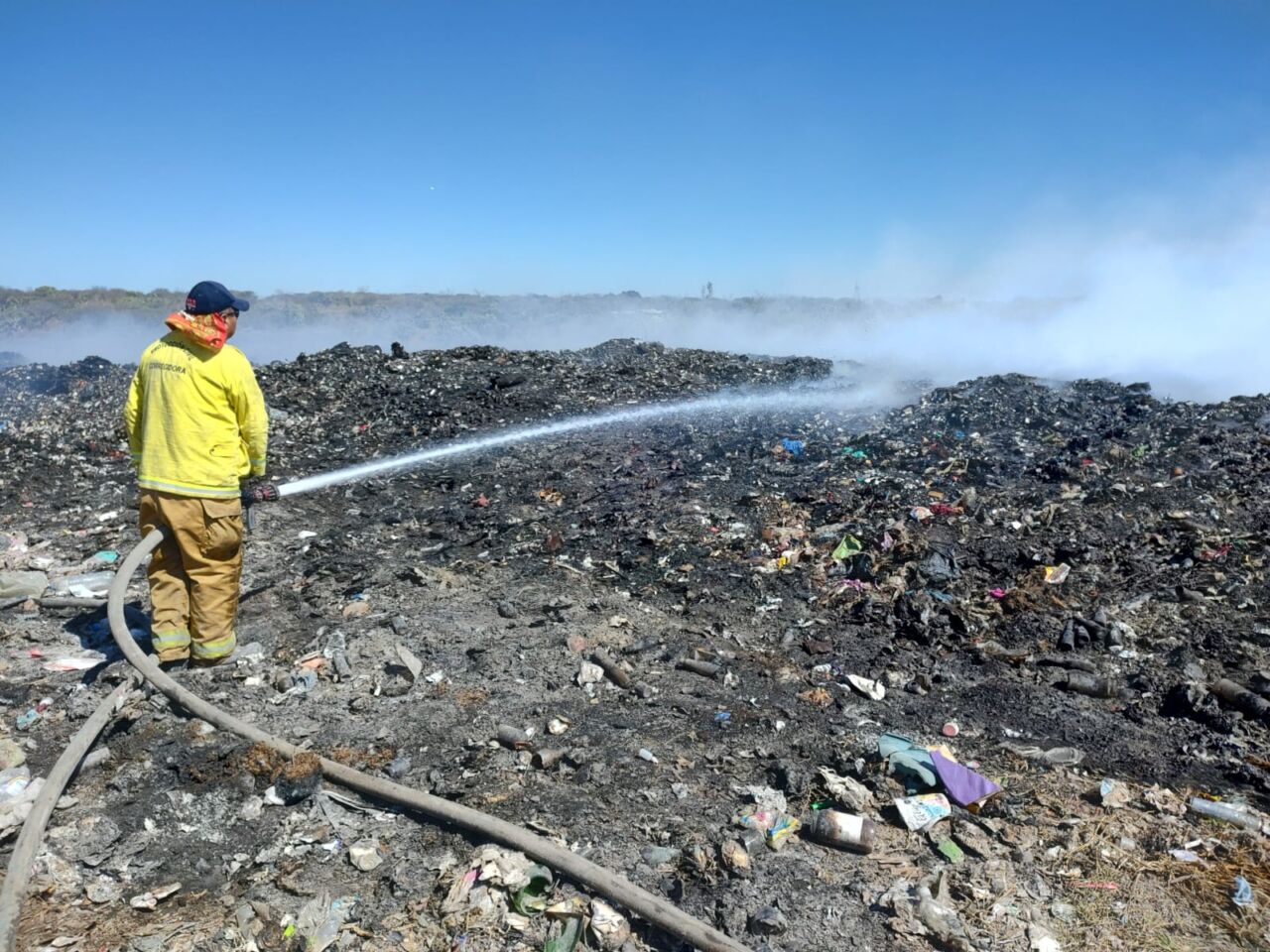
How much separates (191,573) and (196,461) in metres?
0.58

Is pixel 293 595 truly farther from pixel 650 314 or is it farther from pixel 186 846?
pixel 650 314

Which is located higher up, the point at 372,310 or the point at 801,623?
the point at 372,310

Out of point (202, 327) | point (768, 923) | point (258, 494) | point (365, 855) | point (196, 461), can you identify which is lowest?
point (365, 855)

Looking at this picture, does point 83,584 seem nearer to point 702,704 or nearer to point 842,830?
point 702,704

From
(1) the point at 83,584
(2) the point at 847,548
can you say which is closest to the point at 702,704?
(2) the point at 847,548

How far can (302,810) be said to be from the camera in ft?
9.66

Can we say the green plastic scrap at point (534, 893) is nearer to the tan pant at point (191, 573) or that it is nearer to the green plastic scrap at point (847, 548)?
the tan pant at point (191, 573)

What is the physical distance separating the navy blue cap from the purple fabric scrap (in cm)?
370

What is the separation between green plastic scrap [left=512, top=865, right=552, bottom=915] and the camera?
8.14ft

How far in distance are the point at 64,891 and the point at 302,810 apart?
74 cm

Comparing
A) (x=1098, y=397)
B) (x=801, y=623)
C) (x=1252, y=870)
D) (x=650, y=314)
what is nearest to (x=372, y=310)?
(x=650, y=314)

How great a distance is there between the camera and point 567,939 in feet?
7.78

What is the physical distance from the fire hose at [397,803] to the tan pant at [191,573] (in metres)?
0.25

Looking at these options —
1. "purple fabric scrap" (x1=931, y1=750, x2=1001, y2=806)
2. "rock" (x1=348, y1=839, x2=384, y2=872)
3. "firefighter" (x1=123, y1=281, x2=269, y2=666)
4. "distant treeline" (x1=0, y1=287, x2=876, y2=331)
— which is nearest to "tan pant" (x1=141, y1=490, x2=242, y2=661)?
"firefighter" (x1=123, y1=281, x2=269, y2=666)
